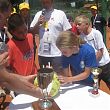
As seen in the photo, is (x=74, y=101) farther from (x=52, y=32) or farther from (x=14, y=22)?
(x=52, y=32)

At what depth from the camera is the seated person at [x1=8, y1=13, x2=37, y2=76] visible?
353 centimetres

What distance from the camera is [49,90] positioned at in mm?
2734

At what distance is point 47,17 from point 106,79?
1.16m

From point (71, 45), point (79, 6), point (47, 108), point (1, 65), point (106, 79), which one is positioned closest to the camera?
point (1, 65)

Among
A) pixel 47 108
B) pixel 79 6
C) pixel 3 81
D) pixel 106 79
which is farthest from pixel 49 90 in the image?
pixel 79 6

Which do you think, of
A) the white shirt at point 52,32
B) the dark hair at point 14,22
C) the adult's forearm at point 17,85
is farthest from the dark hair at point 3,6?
the white shirt at point 52,32

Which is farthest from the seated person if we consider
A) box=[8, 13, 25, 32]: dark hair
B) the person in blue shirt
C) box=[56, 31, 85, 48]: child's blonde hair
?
box=[56, 31, 85, 48]: child's blonde hair

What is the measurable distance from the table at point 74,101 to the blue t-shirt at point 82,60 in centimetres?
30

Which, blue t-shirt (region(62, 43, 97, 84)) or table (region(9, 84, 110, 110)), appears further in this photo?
blue t-shirt (region(62, 43, 97, 84))

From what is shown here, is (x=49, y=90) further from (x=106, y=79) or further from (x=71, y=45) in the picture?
(x=106, y=79)

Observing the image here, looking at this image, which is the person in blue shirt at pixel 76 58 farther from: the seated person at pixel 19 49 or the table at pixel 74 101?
the seated person at pixel 19 49

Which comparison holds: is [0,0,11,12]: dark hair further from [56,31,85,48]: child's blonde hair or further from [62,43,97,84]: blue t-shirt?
[62,43,97,84]: blue t-shirt

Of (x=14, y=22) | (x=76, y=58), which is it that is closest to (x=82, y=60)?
(x=76, y=58)

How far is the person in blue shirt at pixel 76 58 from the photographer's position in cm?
312
